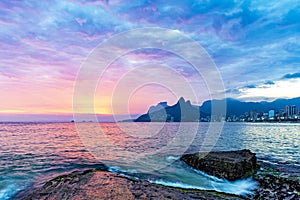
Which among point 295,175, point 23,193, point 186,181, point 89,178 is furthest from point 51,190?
point 295,175

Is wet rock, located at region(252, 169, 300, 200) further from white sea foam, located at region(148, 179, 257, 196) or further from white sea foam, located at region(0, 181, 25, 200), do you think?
white sea foam, located at region(0, 181, 25, 200)

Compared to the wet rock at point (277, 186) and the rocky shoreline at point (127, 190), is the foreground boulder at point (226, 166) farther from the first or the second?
the rocky shoreline at point (127, 190)

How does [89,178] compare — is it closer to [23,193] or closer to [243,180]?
[23,193]

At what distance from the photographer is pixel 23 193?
13.0m

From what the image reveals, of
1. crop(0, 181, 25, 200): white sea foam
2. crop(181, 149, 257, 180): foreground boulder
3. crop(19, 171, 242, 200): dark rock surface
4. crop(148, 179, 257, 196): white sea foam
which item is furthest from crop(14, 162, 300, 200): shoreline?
crop(181, 149, 257, 180): foreground boulder

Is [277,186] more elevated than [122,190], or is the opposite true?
[122,190]

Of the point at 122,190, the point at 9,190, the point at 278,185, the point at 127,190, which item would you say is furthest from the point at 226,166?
the point at 9,190

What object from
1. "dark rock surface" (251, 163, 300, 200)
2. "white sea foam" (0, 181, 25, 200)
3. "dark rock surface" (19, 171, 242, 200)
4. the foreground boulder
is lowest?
"white sea foam" (0, 181, 25, 200)

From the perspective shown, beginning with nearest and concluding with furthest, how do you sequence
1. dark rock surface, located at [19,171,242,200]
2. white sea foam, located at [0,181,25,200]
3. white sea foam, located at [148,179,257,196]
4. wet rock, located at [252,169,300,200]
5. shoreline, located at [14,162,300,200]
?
dark rock surface, located at [19,171,242,200]
shoreline, located at [14,162,300,200]
wet rock, located at [252,169,300,200]
white sea foam, located at [0,181,25,200]
white sea foam, located at [148,179,257,196]

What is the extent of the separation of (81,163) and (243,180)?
15710 mm

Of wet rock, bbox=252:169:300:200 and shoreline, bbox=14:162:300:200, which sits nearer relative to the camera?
shoreline, bbox=14:162:300:200

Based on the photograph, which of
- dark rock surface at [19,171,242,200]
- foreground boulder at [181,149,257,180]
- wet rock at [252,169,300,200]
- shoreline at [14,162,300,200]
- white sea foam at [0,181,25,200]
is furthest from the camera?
foreground boulder at [181,149,257,180]

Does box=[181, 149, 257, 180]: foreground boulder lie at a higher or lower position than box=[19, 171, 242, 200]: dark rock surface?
lower

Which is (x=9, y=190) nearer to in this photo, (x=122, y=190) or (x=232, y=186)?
(x=122, y=190)
